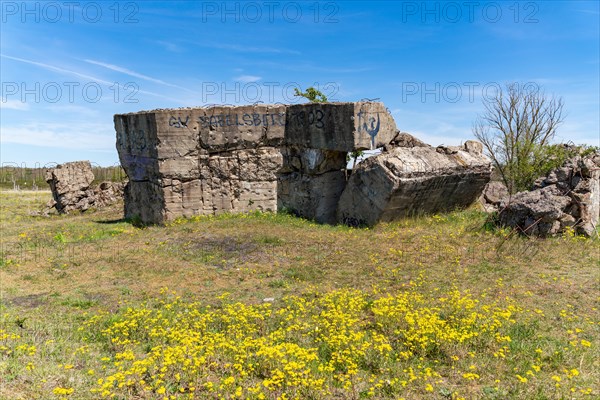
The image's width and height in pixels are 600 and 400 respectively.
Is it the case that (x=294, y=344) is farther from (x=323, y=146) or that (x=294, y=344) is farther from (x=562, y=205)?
(x=323, y=146)

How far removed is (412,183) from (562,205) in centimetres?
418

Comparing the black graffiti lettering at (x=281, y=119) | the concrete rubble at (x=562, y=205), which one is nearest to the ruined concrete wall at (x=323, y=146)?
the black graffiti lettering at (x=281, y=119)

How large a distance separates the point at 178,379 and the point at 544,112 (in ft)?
87.8

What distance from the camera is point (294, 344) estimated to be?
6.49 metres

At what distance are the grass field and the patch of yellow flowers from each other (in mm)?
32

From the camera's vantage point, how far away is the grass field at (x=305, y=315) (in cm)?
570

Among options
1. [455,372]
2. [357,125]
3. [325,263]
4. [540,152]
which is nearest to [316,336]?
[455,372]

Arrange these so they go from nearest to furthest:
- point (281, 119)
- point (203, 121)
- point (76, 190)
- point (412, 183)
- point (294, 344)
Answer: point (294, 344), point (412, 183), point (203, 121), point (281, 119), point (76, 190)

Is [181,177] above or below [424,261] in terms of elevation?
above

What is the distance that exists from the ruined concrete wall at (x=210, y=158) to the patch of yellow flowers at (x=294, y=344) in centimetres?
850

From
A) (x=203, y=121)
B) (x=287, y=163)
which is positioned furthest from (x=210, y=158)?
(x=287, y=163)

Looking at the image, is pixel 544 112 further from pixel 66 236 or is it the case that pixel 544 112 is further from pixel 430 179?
pixel 66 236

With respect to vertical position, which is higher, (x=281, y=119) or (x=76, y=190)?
(x=281, y=119)

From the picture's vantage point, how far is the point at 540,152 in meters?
22.9
